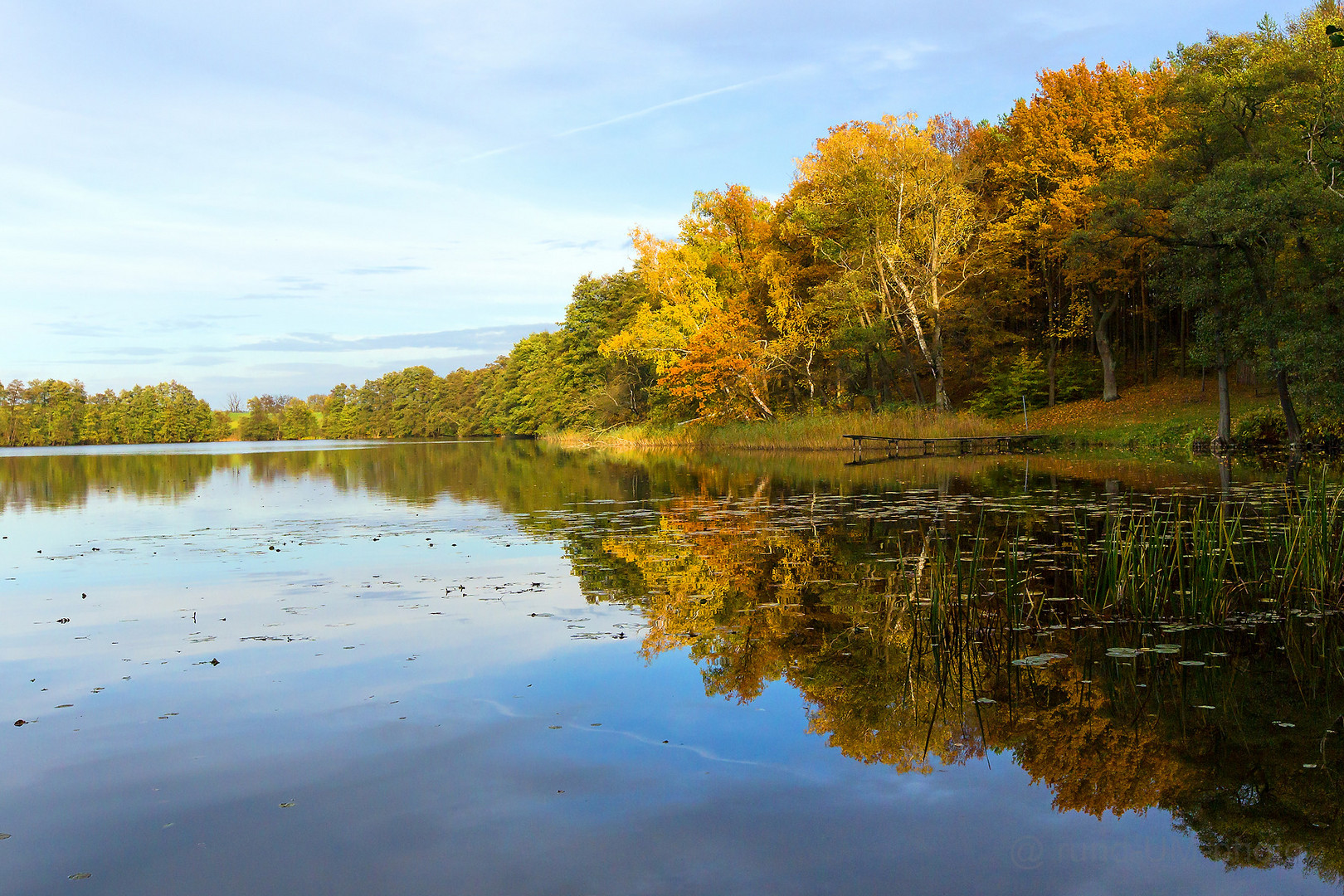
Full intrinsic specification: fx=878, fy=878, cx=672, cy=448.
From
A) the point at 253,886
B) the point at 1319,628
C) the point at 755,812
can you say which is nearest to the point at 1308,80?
the point at 1319,628

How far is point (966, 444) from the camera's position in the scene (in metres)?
34.9

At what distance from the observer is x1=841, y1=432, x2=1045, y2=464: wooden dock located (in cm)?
3338

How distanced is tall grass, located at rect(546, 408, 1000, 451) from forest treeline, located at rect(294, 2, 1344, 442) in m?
1.44

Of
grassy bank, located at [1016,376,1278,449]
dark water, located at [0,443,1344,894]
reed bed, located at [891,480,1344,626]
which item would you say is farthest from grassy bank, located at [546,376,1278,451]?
dark water, located at [0,443,1344,894]

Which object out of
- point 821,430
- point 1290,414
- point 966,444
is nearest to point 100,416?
point 821,430

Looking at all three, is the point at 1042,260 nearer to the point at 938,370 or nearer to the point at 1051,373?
the point at 1051,373

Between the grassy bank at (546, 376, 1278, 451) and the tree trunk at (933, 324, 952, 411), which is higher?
the tree trunk at (933, 324, 952, 411)

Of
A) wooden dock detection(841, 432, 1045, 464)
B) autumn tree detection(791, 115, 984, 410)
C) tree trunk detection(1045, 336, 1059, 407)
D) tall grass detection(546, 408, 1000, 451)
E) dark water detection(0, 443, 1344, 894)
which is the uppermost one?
autumn tree detection(791, 115, 984, 410)

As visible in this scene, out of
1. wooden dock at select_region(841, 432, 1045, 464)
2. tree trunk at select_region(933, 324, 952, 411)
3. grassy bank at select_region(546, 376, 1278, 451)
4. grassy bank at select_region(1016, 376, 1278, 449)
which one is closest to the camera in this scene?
grassy bank at select_region(1016, 376, 1278, 449)

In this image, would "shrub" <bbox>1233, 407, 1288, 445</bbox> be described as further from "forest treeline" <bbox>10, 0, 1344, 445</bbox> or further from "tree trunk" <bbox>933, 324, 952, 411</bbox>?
"tree trunk" <bbox>933, 324, 952, 411</bbox>

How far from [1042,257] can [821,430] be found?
13981 mm

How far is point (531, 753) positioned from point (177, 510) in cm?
1765

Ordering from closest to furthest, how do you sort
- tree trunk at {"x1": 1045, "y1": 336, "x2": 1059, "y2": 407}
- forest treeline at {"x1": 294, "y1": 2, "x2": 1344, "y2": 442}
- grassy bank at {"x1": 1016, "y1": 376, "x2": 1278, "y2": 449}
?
1. forest treeline at {"x1": 294, "y1": 2, "x2": 1344, "y2": 442}
2. grassy bank at {"x1": 1016, "y1": 376, "x2": 1278, "y2": 449}
3. tree trunk at {"x1": 1045, "y1": 336, "x2": 1059, "y2": 407}

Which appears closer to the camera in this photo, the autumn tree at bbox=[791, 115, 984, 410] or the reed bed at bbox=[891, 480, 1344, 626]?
the reed bed at bbox=[891, 480, 1344, 626]
